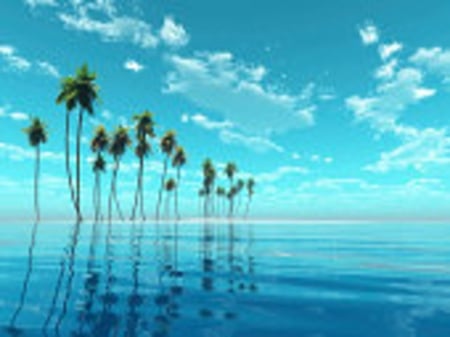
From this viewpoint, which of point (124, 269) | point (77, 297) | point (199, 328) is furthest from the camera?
point (124, 269)

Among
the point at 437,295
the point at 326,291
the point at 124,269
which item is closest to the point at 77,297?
the point at 124,269

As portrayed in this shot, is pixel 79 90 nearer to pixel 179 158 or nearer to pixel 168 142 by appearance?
pixel 168 142

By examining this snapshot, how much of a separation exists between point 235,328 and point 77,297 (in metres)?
3.21

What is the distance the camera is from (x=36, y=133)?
56781mm

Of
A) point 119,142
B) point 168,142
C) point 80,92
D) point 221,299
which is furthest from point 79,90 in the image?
point 221,299

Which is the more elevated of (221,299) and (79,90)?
(79,90)

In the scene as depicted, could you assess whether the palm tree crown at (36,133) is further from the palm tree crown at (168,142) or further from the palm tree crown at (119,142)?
the palm tree crown at (168,142)

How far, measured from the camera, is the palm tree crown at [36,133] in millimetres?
56344

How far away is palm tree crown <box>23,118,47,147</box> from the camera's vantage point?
5634 centimetres

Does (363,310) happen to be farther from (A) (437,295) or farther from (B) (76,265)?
(B) (76,265)

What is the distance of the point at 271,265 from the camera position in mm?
10375

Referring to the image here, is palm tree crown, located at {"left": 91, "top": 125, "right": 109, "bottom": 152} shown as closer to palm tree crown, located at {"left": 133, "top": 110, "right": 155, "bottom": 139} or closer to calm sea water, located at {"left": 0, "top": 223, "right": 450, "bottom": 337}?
palm tree crown, located at {"left": 133, "top": 110, "right": 155, "bottom": 139}

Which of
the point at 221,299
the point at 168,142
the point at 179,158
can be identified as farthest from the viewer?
the point at 179,158

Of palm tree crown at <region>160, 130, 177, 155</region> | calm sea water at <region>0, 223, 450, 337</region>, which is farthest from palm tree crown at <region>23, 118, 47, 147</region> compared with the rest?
calm sea water at <region>0, 223, 450, 337</region>
